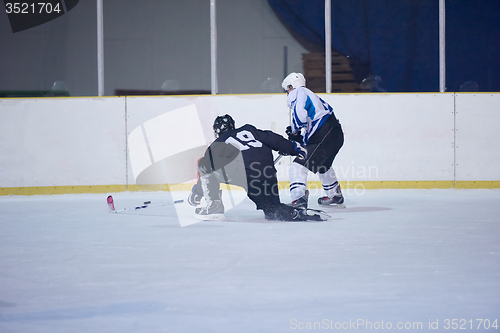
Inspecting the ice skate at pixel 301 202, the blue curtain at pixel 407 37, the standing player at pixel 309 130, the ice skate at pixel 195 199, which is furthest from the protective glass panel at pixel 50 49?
the ice skate at pixel 301 202

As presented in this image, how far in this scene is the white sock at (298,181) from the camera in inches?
158

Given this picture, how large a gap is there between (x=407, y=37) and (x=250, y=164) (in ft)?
12.5

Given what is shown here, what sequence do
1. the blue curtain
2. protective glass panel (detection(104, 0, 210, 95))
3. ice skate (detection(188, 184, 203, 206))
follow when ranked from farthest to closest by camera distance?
protective glass panel (detection(104, 0, 210, 95)) < the blue curtain < ice skate (detection(188, 184, 203, 206))

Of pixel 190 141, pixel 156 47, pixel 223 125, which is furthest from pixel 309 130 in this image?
pixel 156 47

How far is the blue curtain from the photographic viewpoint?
641 cm

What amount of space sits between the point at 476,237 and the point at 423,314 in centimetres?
151

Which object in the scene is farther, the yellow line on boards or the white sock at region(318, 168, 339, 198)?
the yellow line on boards

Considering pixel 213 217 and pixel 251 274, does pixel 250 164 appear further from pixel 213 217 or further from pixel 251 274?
pixel 251 274

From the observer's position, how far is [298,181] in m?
4.05

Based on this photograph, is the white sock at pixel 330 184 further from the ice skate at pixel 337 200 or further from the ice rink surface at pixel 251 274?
the ice rink surface at pixel 251 274

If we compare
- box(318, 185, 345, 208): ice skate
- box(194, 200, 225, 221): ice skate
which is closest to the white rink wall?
box(318, 185, 345, 208): ice skate

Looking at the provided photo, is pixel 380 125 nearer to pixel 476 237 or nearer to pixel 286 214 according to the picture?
pixel 286 214

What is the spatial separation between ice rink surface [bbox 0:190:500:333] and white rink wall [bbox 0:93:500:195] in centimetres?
206

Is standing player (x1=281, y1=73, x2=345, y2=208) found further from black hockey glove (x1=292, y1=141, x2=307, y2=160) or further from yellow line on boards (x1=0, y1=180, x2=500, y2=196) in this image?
yellow line on boards (x1=0, y1=180, x2=500, y2=196)
